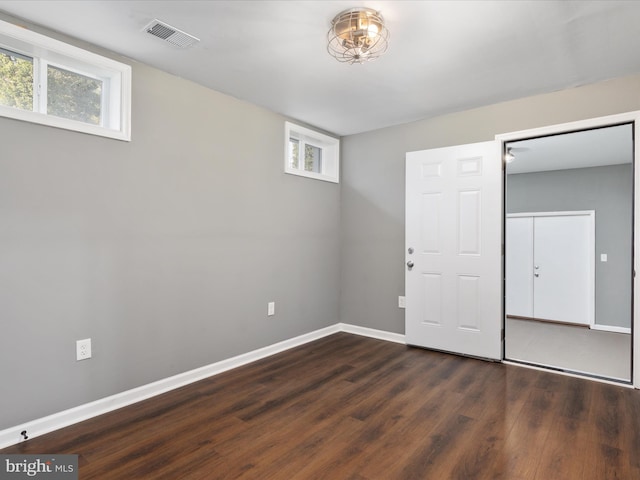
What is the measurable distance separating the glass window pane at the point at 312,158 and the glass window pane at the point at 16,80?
8.62 ft

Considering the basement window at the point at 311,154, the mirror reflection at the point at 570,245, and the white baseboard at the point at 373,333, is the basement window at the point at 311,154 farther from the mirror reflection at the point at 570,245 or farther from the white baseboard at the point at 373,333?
the mirror reflection at the point at 570,245

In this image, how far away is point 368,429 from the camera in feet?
7.20

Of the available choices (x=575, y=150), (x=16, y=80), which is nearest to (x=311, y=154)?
(x=16, y=80)

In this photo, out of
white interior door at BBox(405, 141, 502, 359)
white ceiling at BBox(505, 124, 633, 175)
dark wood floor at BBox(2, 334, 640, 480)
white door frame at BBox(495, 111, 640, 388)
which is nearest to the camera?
dark wood floor at BBox(2, 334, 640, 480)

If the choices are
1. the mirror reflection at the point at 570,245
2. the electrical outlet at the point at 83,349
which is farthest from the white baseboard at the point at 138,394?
the mirror reflection at the point at 570,245

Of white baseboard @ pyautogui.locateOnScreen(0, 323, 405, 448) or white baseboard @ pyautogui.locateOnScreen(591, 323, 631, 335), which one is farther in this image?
white baseboard @ pyautogui.locateOnScreen(591, 323, 631, 335)

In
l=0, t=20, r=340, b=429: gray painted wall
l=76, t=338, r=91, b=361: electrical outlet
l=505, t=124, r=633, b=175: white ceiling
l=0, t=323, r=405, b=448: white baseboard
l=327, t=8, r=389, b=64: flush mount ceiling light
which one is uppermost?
l=327, t=8, r=389, b=64: flush mount ceiling light

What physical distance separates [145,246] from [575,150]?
4.89m

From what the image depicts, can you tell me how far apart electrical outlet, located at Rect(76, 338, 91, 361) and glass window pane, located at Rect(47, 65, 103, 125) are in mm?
1467

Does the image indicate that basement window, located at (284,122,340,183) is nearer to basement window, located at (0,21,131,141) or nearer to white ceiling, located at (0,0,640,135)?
white ceiling, located at (0,0,640,135)

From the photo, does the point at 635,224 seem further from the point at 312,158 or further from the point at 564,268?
the point at 312,158

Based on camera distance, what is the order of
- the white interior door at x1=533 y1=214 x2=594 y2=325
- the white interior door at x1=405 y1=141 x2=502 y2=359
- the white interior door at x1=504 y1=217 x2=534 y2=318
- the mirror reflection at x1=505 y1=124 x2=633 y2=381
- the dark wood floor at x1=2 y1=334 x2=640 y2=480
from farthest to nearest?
1. the white interior door at x1=504 y1=217 x2=534 y2=318
2. the white interior door at x1=533 y1=214 x2=594 y2=325
3. the mirror reflection at x1=505 y1=124 x2=633 y2=381
4. the white interior door at x1=405 y1=141 x2=502 y2=359
5. the dark wood floor at x1=2 y1=334 x2=640 y2=480

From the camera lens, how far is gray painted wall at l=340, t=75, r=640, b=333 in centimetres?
342

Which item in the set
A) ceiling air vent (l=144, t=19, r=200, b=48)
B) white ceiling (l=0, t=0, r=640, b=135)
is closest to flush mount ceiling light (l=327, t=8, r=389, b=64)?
white ceiling (l=0, t=0, r=640, b=135)
